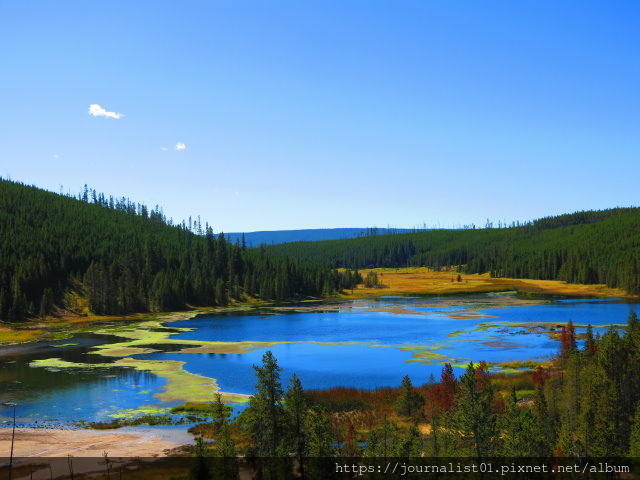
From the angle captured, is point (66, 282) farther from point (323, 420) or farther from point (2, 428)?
point (323, 420)

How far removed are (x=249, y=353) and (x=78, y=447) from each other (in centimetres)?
5171

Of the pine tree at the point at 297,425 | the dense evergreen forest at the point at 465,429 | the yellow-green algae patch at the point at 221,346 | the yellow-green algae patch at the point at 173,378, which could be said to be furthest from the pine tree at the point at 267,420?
the yellow-green algae patch at the point at 221,346

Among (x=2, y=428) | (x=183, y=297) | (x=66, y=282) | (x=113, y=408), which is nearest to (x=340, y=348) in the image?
(x=113, y=408)

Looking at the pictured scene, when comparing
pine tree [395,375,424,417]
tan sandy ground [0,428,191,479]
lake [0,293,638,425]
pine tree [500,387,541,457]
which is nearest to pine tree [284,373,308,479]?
pine tree [500,387,541,457]

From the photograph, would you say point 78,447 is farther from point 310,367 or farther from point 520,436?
point 310,367

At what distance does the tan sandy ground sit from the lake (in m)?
5.62

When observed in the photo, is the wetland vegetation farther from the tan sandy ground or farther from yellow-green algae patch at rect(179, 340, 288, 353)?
the tan sandy ground

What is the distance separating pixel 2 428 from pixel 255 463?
29.5m

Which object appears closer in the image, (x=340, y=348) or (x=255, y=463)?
(x=255, y=463)

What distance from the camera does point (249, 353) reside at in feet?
333

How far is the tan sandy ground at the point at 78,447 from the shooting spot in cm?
4641

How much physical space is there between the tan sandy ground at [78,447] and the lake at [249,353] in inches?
221

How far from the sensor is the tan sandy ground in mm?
46412

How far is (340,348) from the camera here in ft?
348
